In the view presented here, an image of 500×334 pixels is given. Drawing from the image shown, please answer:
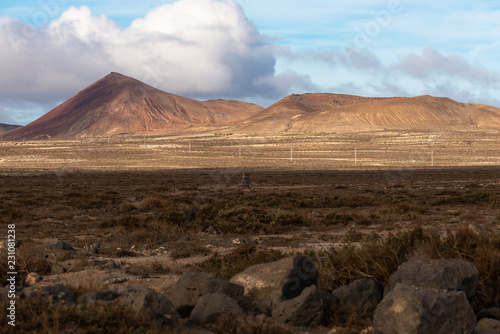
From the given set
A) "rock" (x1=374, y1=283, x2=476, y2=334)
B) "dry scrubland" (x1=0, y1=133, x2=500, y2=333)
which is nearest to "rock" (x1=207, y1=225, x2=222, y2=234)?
"dry scrubland" (x1=0, y1=133, x2=500, y2=333)

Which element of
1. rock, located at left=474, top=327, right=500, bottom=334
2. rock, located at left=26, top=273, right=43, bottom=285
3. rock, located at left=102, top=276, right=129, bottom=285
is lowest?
rock, located at left=102, top=276, right=129, bottom=285

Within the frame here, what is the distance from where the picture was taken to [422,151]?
78.0m

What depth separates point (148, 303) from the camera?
515 centimetres

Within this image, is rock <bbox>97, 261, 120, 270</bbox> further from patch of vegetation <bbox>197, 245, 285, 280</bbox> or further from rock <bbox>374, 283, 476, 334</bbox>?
rock <bbox>374, 283, 476, 334</bbox>

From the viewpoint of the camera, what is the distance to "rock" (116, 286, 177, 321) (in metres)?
5.06

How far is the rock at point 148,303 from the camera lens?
5059 mm

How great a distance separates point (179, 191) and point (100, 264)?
60.5 feet

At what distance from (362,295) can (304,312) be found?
0.86 meters

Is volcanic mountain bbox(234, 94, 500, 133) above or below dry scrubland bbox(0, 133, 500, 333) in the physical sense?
above

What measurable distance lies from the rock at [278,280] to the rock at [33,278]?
3.28 m

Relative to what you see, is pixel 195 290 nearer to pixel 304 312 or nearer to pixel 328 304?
pixel 304 312

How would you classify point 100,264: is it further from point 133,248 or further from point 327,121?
point 327,121

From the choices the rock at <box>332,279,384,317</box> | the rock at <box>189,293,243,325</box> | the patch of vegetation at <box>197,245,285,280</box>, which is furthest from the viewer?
the patch of vegetation at <box>197,245,285,280</box>

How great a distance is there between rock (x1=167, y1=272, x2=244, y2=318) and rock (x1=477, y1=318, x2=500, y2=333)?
272cm
